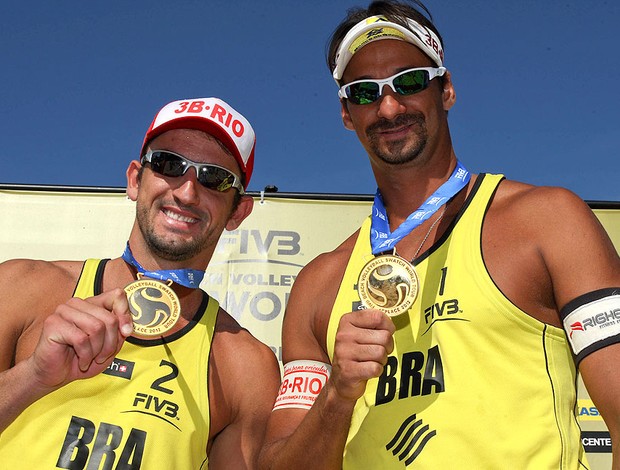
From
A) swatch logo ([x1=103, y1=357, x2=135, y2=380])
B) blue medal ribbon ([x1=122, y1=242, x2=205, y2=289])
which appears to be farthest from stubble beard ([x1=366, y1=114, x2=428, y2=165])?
swatch logo ([x1=103, y1=357, x2=135, y2=380])

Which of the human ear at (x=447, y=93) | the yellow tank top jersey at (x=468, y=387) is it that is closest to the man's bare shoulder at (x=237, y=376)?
the yellow tank top jersey at (x=468, y=387)

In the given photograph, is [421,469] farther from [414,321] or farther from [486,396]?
Answer: [414,321]

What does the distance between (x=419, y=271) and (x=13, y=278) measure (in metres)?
2.03

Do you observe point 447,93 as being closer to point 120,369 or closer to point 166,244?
point 166,244

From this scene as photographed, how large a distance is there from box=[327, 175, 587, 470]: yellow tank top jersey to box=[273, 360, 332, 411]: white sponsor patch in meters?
0.28

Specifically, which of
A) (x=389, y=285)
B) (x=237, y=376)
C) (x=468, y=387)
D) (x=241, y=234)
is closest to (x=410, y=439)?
(x=468, y=387)

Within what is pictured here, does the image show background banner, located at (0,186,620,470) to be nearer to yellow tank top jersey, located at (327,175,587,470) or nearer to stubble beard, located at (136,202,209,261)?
stubble beard, located at (136,202,209,261)

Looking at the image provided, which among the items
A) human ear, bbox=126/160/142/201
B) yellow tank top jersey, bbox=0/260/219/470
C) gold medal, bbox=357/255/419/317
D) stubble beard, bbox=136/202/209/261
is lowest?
yellow tank top jersey, bbox=0/260/219/470

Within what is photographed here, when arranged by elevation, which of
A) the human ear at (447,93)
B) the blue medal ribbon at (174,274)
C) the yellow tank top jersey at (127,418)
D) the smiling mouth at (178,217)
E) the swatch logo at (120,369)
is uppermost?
the human ear at (447,93)

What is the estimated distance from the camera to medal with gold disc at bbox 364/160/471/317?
2463 mm

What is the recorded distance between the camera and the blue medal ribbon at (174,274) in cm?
318

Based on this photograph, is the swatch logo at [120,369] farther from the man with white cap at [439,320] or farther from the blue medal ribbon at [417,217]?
the blue medal ribbon at [417,217]

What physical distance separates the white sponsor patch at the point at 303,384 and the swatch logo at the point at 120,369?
0.73 m

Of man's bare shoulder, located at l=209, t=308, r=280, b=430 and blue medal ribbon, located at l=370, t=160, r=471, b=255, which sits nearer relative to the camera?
blue medal ribbon, located at l=370, t=160, r=471, b=255
